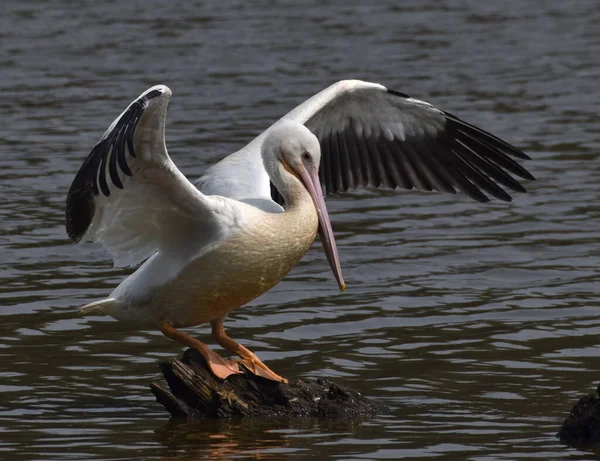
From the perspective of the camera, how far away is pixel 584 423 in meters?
6.07

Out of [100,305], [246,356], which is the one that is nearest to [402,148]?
[246,356]

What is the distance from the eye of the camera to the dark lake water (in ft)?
21.7

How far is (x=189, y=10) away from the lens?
23000 millimetres

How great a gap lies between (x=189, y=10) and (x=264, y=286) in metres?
16.6

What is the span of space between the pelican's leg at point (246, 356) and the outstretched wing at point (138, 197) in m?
0.55

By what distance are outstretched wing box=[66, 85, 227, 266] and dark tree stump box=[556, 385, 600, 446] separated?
6.41 ft

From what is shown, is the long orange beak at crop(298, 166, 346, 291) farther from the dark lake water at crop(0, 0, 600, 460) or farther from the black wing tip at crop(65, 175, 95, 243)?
the black wing tip at crop(65, 175, 95, 243)

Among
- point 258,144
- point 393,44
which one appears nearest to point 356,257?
point 258,144

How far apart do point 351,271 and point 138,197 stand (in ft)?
10.6

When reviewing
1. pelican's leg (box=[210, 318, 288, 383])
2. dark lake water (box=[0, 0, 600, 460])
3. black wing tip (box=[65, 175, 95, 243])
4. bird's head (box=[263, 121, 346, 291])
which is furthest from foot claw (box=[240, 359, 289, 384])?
black wing tip (box=[65, 175, 95, 243])

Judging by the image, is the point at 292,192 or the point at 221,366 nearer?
the point at 221,366

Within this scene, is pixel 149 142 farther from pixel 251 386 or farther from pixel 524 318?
pixel 524 318

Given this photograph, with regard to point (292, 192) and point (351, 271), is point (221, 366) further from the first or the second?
point (351, 271)

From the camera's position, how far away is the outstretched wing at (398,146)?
331 inches
